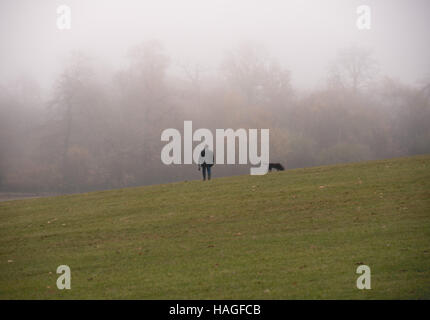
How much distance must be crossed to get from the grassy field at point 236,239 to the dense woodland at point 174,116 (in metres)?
43.5

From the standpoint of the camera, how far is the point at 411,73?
346 feet

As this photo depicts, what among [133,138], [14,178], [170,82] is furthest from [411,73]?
[14,178]

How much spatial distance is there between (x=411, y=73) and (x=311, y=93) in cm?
3450

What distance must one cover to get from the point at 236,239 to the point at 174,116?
6125cm

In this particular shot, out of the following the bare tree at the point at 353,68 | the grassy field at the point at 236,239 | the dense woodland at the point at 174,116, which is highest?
the bare tree at the point at 353,68

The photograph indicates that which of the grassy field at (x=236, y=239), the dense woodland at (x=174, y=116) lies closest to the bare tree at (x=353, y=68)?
the dense woodland at (x=174, y=116)

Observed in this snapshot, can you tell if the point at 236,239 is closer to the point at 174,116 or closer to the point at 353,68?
the point at 174,116

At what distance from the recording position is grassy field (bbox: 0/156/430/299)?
13328 millimetres

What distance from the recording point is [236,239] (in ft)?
59.8

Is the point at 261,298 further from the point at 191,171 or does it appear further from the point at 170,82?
the point at 170,82

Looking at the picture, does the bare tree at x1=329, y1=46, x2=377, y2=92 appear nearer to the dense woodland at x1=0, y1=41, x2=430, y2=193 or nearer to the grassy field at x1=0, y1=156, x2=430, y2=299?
the dense woodland at x1=0, y1=41, x2=430, y2=193

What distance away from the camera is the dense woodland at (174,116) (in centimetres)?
7300

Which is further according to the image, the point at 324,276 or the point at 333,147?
the point at 333,147

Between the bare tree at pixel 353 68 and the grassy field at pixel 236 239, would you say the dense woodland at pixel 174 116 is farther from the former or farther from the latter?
the grassy field at pixel 236 239
